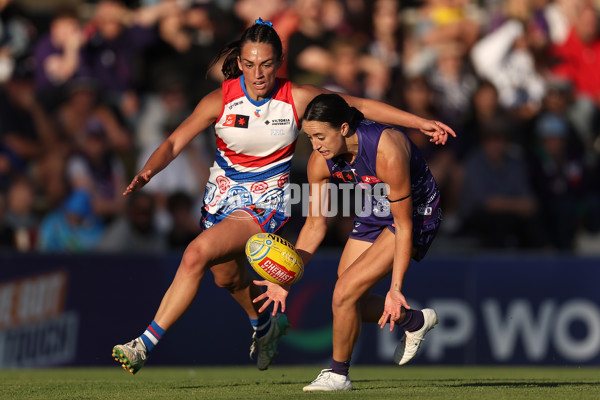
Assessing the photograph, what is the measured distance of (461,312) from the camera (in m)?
12.4

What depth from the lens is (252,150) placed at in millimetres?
8133

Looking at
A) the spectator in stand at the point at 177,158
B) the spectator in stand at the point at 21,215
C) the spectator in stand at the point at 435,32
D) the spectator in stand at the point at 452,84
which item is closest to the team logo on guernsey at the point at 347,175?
the spectator in stand at the point at 177,158

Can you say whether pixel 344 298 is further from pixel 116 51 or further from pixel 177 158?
pixel 116 51

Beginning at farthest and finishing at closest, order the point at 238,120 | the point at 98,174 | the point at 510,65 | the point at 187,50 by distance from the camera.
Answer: the point at 510,65, the point at 187,50, the point at 98,174, the point at 238,120

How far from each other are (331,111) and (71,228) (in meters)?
6.30

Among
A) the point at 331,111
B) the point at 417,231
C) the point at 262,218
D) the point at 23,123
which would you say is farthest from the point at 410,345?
the point at 23,123

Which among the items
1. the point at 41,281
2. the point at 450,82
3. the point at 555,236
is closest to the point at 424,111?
the point at 450,82

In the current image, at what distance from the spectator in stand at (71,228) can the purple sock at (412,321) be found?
5.98 metres

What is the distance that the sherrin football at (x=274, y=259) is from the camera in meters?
7.55

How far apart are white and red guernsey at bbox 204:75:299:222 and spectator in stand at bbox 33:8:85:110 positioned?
6435 mm

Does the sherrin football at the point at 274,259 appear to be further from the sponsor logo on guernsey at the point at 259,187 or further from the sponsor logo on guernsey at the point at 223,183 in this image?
the sponsor logo on guernsey at the point at 223,183

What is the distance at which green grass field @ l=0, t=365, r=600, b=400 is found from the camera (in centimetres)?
723

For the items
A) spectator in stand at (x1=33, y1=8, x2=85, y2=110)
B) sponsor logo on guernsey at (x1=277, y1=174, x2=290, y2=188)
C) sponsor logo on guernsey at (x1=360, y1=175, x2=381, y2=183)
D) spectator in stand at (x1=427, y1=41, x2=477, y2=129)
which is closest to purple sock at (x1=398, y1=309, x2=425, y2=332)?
sponsor logo on guernsey at (x1=360, y1=175, x2=381, y2=183)

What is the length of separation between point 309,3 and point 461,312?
214 inches
